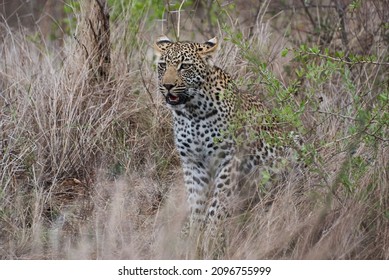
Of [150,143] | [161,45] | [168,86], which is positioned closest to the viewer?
[168,86]

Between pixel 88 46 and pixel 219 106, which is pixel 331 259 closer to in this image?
pixel 219 106

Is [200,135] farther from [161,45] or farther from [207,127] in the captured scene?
[161,45]

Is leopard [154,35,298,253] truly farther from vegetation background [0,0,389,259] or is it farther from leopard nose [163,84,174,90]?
vegetation background [0,0,389,259]

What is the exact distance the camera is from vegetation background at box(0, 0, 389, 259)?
631cm

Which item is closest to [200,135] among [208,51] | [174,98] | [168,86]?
[174,98]

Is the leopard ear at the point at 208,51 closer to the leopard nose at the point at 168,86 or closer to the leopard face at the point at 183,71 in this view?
the leopard face at the point at 183,71

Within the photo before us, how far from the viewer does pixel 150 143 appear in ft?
27.7

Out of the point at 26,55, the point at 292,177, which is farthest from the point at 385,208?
the point at 26,55

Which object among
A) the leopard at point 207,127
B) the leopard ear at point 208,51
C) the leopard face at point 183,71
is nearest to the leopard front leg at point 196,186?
the leopard at point 207,127

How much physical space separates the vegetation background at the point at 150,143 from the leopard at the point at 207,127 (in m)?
0.24

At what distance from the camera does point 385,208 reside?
20.8 feet

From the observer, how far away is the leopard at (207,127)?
728cm

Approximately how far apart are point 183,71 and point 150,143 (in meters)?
1.33
